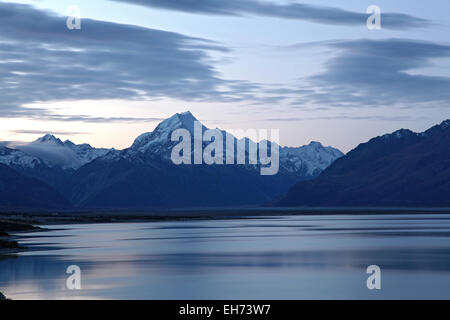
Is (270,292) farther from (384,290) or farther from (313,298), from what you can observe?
(384,290)

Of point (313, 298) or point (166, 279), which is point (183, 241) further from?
point (313, 298)

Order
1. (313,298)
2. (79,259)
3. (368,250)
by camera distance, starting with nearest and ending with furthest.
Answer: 1. (313,298)
2. (79,259)
3. (368,250)

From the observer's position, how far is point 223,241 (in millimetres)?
114625

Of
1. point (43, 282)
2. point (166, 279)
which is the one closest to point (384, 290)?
point (166, 279)

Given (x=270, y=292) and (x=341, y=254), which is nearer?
(x=270, y=292)

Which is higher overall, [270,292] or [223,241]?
[223,241]
